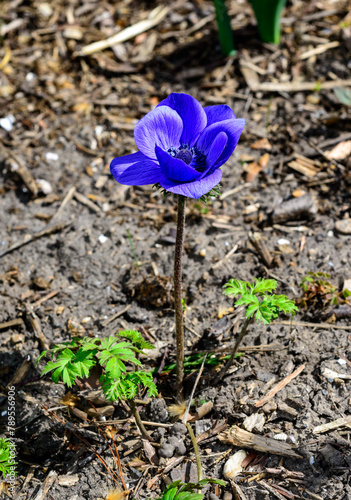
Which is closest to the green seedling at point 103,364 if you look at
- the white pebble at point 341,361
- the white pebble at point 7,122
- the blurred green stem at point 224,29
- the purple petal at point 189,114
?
the purple petal at point 189,114

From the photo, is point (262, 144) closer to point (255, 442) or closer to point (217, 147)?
point (217, 147)

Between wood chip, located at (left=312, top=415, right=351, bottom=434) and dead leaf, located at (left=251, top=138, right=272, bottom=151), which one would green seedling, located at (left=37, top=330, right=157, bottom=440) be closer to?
wood chip, located at (left=312, top=415, right=351, bottom=434)

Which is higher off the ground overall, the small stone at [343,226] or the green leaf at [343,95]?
the green leaf at [343,95]

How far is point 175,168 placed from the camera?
6.00 ft

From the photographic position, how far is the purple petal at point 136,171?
1.93m

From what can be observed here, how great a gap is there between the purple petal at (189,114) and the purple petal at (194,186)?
307 mm

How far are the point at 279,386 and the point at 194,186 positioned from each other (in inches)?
50.9

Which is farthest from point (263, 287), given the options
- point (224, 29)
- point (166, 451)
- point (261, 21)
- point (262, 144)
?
point (261, 21)

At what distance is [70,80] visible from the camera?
4.55 meters

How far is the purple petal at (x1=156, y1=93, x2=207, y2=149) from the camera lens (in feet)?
6.71

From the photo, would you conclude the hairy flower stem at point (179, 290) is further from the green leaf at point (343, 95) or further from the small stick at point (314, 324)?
the green leaf at point (343, 95)

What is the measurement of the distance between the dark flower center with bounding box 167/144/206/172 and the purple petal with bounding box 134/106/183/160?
Result: 1.4 inches

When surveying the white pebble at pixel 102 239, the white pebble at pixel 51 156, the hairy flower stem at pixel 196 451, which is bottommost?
the hairy flower stem at pixel 196 451

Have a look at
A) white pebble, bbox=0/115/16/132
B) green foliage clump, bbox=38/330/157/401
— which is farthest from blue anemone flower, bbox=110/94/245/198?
white pebble, bbox=0/115/16/132
